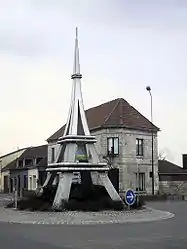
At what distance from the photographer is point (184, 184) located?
65.1 m

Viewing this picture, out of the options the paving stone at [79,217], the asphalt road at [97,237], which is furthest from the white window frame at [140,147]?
the asphalt road at [97,237]

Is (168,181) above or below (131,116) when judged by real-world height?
below

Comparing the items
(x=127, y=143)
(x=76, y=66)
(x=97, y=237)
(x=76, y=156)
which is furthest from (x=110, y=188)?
(x=127, y=143)

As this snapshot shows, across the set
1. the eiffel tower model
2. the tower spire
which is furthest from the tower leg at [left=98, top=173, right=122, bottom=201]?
the tower spire

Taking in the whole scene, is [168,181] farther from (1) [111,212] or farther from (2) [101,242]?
(2) [101,242]

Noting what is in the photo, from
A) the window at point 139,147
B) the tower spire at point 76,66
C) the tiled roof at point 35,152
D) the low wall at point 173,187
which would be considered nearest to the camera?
the tower spire at point 76,66

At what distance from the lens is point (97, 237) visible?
57.4 feet

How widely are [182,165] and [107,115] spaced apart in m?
15.9

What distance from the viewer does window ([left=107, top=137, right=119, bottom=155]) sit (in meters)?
60.8

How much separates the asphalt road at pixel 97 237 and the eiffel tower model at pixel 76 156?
31.0 ft

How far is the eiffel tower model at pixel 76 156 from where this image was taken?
3209 centimetres

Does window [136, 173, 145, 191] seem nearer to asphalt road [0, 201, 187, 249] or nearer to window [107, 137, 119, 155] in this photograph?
Answer: window [107, 137, 119, 155]

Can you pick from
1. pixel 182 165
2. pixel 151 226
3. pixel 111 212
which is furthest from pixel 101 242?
pixel 182 165

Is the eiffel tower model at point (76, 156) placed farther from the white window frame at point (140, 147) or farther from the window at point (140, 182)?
the white window frame at point (140, 147)
